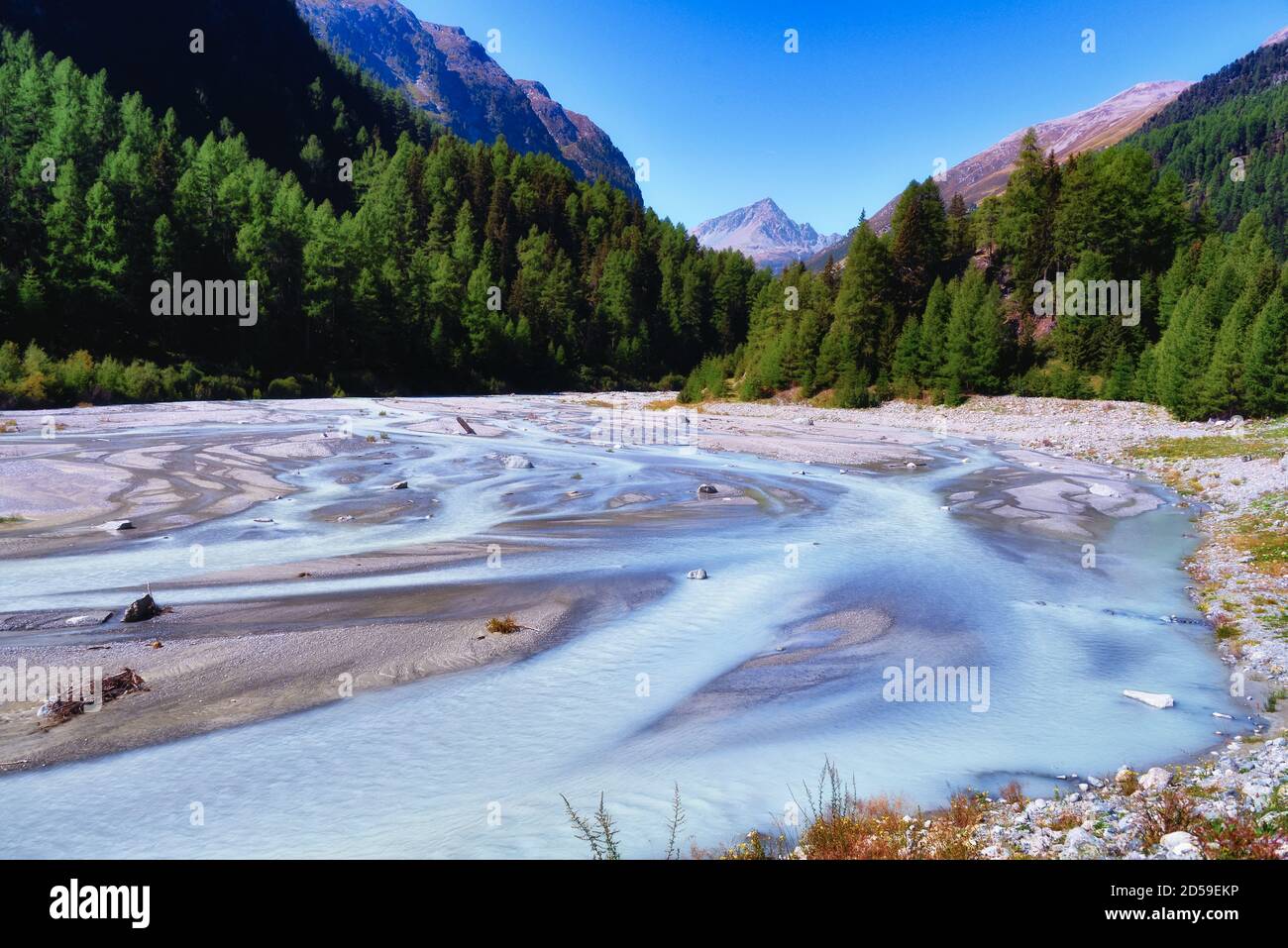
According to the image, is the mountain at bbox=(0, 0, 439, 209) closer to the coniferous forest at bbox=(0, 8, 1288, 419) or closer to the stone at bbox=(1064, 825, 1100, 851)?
the coniferous forest at bbox=(0, 8, 1288, 419)

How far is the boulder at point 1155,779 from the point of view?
7263mm

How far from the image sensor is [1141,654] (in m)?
12.0

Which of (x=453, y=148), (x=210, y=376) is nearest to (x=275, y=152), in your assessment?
(x=453, y=148)

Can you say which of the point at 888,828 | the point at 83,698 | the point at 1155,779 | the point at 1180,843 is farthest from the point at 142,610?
the point at 1155,779

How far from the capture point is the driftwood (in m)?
9.08

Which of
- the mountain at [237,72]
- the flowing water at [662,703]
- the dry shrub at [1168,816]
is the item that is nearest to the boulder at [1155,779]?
the dry shrub at [1168,816]

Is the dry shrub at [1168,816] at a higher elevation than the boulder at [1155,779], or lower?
higher

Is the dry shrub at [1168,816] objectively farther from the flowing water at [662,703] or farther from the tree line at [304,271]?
the tree line at [304,271]

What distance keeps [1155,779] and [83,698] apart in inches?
519

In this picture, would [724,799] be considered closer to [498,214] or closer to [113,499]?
[113,499]

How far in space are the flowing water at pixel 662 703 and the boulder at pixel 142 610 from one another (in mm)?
1129

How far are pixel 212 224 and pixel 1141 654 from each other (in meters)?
84.5

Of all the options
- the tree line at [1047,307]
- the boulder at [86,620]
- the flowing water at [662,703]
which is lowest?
the flowing water at [662,703]

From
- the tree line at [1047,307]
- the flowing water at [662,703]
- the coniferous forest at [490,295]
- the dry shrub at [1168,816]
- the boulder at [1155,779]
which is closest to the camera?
the dry shrub at [1168,816]
